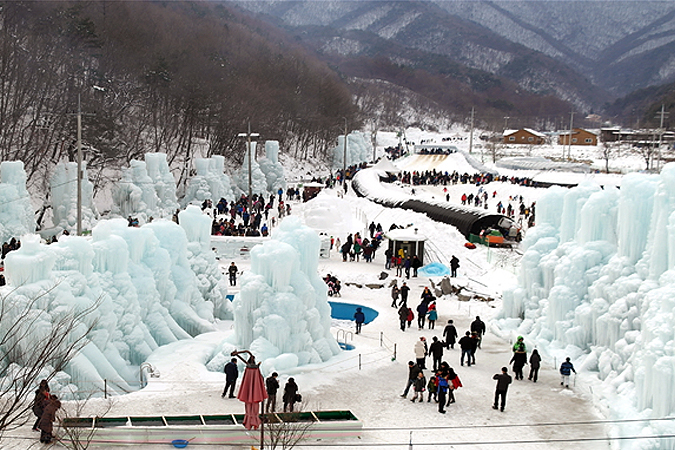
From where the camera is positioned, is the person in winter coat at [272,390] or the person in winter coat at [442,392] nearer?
the person in winter coat at [272,390]

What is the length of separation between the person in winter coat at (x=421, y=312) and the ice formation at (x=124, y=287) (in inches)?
251

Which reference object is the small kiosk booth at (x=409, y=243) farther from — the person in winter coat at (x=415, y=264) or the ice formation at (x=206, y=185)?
the ice formation at (x=206, y=185)

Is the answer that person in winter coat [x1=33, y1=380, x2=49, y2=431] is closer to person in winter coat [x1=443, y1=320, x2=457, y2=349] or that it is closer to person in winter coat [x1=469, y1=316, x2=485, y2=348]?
person in winter coat [x1=443, y1=320, x2=457, y2=349]

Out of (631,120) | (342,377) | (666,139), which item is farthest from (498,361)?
(631,120)

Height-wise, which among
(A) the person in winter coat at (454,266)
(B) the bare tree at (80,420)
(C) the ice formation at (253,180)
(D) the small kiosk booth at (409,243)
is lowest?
(B) the bare tree at (80,420)

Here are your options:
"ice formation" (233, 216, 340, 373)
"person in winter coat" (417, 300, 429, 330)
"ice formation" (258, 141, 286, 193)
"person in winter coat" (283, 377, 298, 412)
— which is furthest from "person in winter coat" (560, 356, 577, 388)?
"ice formation" (258, 141, 286, 193)

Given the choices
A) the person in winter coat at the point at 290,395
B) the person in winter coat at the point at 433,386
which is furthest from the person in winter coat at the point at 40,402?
the person in winter coat at the point at 433,386

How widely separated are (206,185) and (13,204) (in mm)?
17122

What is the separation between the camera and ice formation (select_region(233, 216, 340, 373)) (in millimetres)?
18047

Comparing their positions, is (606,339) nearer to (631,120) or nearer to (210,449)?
(210,449)

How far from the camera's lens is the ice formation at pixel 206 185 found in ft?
154

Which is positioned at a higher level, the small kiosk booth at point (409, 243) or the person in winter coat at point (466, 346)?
the small kiosk booth at point (409, 243)

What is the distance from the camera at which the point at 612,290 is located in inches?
731

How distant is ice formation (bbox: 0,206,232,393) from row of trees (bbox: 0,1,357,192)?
10202 millimetres
